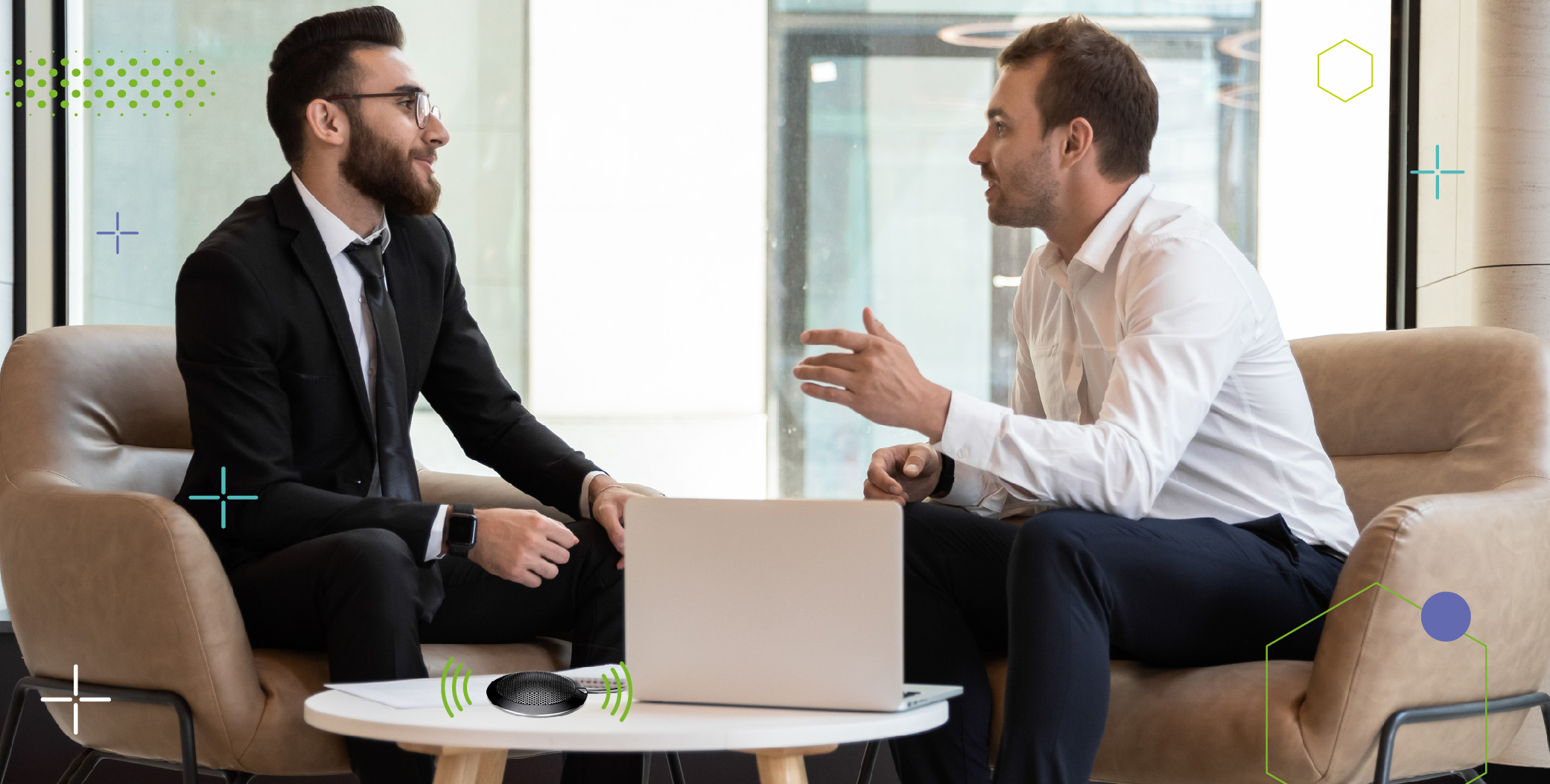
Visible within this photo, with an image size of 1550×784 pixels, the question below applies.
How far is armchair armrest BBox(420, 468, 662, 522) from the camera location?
231 cm

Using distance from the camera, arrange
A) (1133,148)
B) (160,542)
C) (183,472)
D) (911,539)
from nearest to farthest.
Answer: (160,542), (911,539), (1133,148), (183,472)

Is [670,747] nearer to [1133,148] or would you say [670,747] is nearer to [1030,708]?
[1030,708]

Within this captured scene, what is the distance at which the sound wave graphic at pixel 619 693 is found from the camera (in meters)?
1.26

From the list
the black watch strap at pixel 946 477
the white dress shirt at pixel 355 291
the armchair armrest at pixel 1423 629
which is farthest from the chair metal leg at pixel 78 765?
the armchair armrest at pixel 1423 629

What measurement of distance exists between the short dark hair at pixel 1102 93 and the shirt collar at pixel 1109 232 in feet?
0.19

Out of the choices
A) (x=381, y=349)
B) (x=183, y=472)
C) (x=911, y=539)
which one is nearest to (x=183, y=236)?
(x=183, y=472)

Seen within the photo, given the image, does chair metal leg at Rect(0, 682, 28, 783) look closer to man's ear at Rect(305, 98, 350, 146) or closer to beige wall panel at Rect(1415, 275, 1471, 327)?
man's ear at Rect(305, 98, 350, 146)

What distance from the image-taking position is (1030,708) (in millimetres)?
1511

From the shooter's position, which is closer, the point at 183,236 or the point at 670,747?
Result: the point at 670,747

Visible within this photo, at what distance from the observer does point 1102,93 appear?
208 cm

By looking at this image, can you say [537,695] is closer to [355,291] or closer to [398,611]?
[398,611]

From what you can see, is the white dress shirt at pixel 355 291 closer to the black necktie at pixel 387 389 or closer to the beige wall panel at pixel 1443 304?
the black necktie at pixel 387 389

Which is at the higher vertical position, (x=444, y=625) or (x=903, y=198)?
(x=903, y=198)

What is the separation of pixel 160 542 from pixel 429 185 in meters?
0.84
